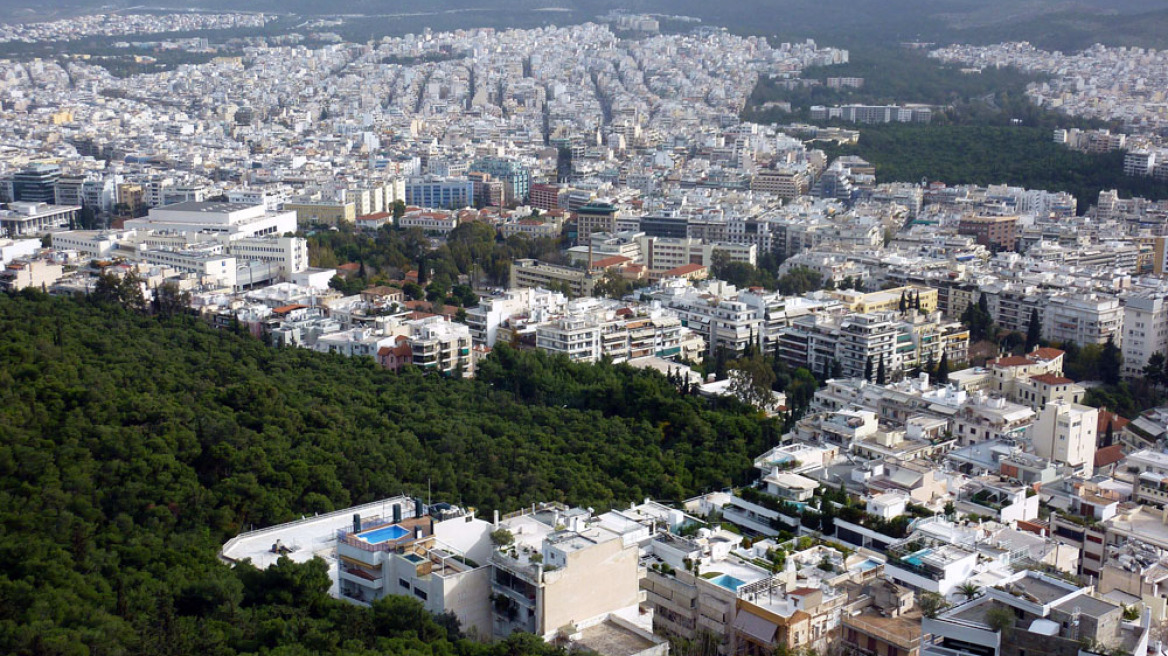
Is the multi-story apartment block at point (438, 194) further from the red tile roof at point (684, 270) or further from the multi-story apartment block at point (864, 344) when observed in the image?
the multi-story apartment block at point (864, 344)

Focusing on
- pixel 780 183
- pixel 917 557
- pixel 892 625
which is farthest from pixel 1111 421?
pixel 780 183

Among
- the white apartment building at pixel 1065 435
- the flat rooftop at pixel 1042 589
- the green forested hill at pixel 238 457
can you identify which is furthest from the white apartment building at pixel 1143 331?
the flat rooftop at pixel 1042 589

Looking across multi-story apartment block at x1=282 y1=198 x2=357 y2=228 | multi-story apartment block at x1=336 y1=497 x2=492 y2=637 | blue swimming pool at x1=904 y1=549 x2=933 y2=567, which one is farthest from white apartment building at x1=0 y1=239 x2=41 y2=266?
blue swimming pool at x1=904 y1=549 x2=933 y2=567

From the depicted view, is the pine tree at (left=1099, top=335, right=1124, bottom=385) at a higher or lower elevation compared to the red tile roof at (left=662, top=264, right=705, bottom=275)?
lower

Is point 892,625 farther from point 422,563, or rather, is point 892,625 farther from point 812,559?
point 422,563

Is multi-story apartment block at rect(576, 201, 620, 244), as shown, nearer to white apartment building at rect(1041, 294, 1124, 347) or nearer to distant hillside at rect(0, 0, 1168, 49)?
white apartment building at rect(1041, 294, 1124, 347)
